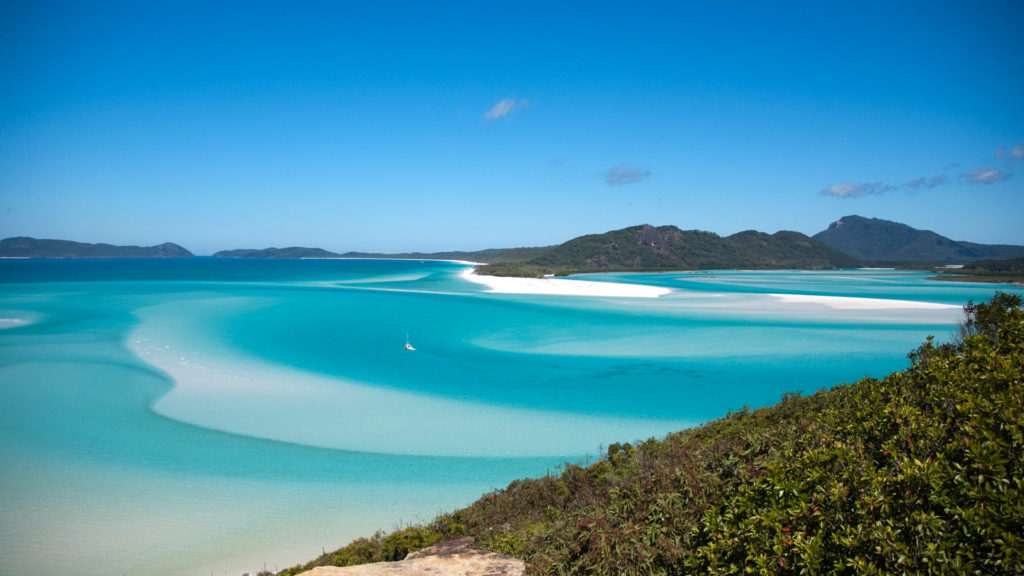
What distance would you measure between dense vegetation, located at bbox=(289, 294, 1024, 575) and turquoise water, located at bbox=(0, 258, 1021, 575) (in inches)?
173

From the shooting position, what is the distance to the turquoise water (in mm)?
8852

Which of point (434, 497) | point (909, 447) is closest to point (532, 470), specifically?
point (434, 497)

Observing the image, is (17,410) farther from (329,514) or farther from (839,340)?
(839,340)

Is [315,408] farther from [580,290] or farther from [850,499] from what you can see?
[580,290]

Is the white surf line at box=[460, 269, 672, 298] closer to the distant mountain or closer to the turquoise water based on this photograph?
the turquoise water

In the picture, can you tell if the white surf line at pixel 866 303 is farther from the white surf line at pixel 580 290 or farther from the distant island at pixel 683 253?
the distant island at pixel 683 253

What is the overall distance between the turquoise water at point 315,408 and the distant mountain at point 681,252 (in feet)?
314

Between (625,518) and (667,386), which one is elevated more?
(625,518)

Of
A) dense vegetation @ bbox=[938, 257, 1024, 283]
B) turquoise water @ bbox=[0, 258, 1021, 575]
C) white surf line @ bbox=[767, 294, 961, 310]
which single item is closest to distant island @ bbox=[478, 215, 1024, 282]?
dense vegetation @ bbox=[938, 257, 1024, 283]

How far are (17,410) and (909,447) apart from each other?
20.9 m

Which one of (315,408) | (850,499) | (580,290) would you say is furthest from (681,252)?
(850,499)

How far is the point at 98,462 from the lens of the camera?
1139 cm

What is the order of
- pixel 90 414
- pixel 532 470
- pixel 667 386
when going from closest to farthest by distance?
pixel 532 470, pixel 90 414, pixel 667 386

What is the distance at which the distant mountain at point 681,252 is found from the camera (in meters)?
141
